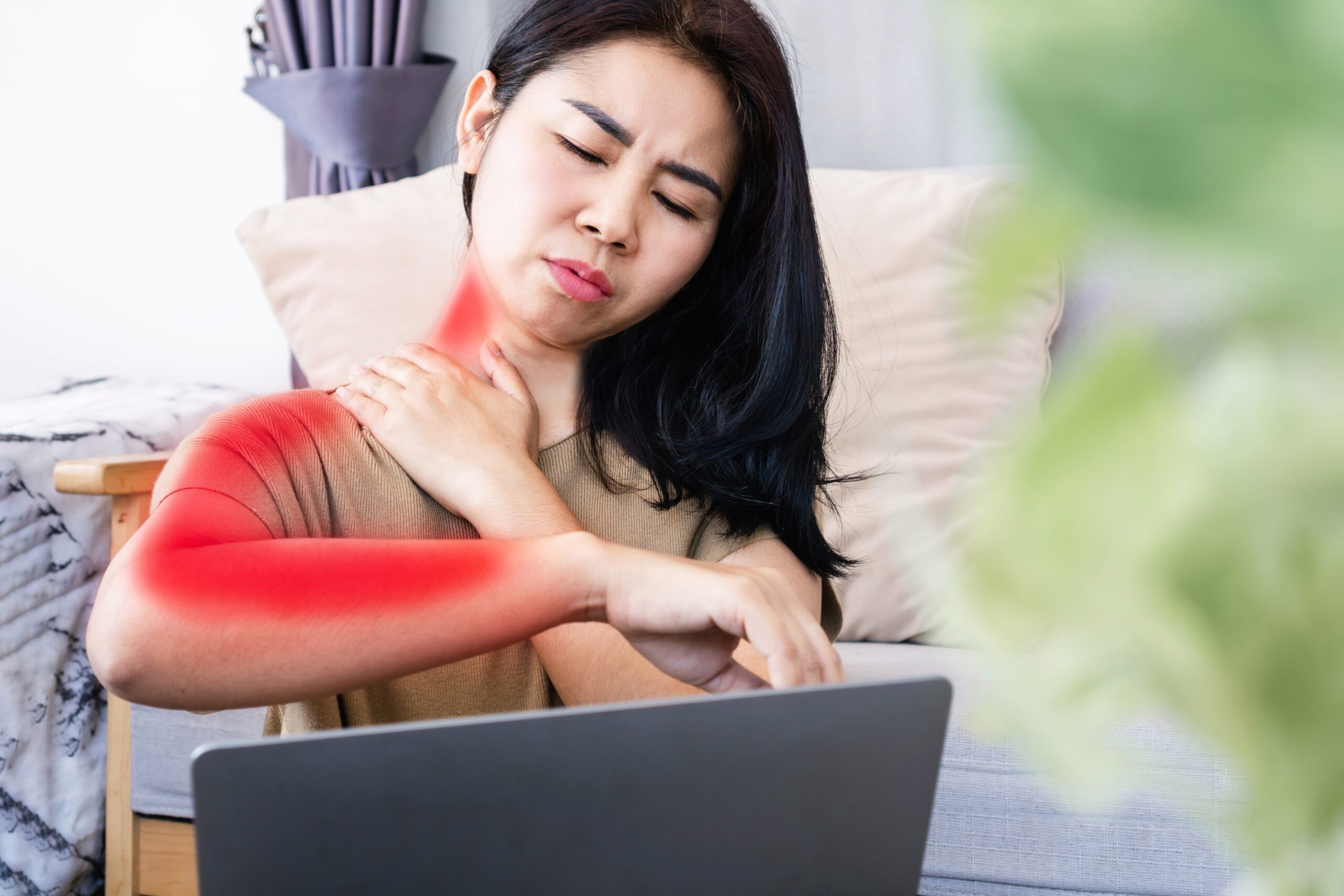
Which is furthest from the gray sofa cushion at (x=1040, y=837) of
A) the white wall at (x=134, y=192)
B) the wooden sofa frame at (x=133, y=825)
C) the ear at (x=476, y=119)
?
the white wall at (x=134, y=192)

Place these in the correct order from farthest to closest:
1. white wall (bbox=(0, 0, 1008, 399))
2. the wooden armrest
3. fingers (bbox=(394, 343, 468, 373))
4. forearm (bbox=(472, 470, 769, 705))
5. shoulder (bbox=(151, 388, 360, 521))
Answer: white wall (bbox=(0, 0, 1008, 399)) → the wooden armrest → fingers (bbox=(394, 343, 468, 373)) → forearm (bbox=(472, 470, 769, 705)) → shoulder (bbox=(151, 388, 360, 521))

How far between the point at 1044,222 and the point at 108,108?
8.58 feet

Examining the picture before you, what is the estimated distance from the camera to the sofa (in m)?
1.21

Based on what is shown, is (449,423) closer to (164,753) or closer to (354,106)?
(164,753)

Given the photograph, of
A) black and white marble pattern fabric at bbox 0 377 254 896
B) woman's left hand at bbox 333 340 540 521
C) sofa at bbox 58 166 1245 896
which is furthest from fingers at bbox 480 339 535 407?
black and white marble pattern fabric at bbox 0 377 254 896

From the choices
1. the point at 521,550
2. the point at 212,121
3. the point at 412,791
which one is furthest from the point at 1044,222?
the point at 212,121

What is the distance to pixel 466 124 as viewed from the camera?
109cm

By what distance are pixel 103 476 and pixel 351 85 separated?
1.04 m

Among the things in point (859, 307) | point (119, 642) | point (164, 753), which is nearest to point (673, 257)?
point (119, 642)

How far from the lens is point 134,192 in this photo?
234cm

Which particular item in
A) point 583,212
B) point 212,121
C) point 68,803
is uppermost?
point 583,212

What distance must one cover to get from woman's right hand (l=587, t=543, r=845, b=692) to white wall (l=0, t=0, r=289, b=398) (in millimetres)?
1800

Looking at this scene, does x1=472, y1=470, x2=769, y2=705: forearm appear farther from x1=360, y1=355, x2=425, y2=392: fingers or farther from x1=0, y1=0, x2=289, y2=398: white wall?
x1=0, y1=0, x2=289, y2=398: white wall

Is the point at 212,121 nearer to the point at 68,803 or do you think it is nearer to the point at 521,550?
the point at 68,803
